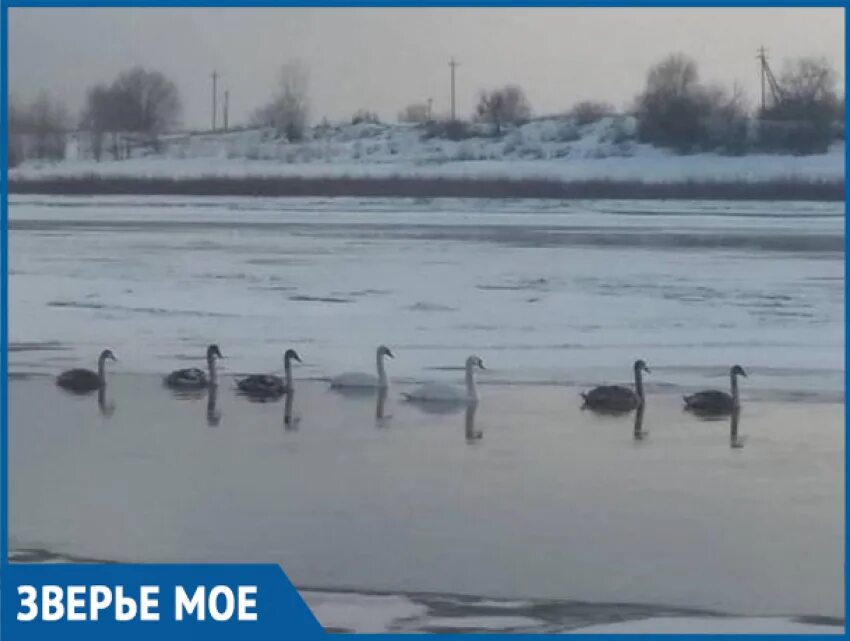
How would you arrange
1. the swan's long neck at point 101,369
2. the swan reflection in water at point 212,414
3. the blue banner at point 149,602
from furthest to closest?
the swan reflection in water at point 212,414 < the swan's long neck at point 101,369 < the blue banner at point 149,602

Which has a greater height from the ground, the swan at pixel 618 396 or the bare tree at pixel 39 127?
the bare tree at pixel 39 127

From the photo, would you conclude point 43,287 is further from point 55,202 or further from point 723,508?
point 723,508

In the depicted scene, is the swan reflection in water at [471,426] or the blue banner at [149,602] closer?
the blue banner at [149,602]

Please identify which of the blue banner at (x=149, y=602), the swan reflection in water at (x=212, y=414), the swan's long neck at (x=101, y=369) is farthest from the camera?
the swan reflection in water at (x=212, y=414)

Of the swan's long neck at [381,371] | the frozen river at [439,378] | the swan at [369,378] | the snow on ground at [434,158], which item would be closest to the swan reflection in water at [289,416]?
the frozen river at [439,378]

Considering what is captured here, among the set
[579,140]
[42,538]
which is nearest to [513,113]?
[579,140]

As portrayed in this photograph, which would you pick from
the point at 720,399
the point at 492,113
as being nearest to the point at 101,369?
the point at 492,113

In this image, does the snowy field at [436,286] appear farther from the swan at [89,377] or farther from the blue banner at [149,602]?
the blue banner at [149,602]
